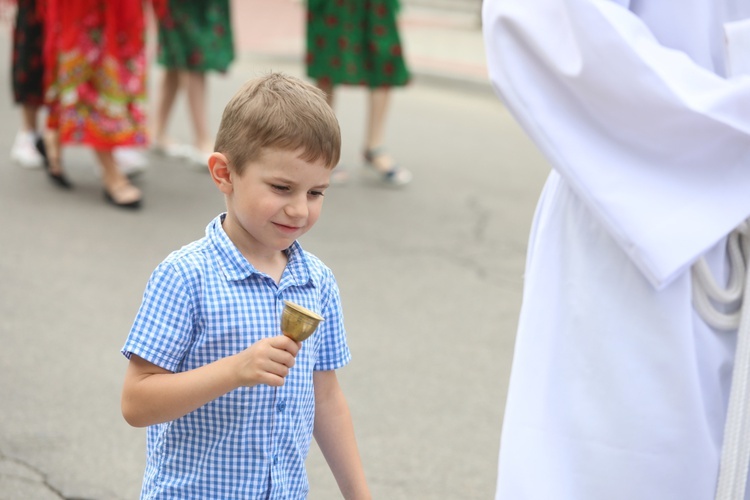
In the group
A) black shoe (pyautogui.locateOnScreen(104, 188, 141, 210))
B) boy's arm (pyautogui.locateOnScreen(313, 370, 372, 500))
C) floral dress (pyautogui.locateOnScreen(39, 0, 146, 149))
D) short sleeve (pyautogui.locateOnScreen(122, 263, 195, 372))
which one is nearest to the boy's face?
short sleeve (pyautogui.locateOnScreen(122, 263, 195, 372))

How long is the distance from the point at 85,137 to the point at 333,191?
1.56 metres

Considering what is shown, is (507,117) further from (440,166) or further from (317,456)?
(317,456)

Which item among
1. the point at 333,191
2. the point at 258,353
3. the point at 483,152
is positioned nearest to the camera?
the point at 258,353

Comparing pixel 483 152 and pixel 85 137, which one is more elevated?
pixel 85 137

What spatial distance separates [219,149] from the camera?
191cm

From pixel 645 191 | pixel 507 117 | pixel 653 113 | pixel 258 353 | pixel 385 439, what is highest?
pixel 653 113

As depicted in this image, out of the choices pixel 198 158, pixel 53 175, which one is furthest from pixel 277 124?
pixel 198 158

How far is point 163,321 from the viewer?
182 cm

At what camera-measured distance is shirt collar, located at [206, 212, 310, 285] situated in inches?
74.2

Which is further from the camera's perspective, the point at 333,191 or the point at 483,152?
the point at 483,152

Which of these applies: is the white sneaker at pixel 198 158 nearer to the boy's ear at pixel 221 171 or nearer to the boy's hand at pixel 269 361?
the boy's ear at pixel 221 171

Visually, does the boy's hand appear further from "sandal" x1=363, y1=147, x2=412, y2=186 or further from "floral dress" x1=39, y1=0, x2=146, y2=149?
"sandal" x1=363, y1=147, x2=412, y2=186

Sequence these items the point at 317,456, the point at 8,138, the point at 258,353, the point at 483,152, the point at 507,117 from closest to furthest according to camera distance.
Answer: the point at 258,353 → the point at 317,456 → the point at 8,138 → the point at 483,152 → the point at 507,117

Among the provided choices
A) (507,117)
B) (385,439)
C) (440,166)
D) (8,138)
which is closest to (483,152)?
(440,166)
